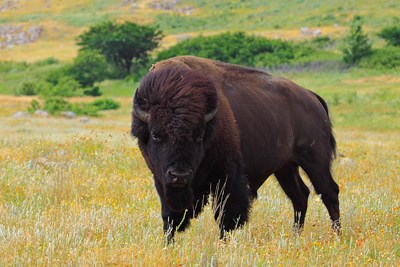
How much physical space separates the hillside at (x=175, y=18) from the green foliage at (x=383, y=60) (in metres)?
13.9

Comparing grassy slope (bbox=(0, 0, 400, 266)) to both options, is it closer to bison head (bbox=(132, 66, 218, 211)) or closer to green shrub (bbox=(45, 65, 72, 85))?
bison head (bbox=(132, 66, 218, 211))

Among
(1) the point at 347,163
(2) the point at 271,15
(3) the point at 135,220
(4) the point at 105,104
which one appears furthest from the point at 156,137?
(2) the point at 271,15

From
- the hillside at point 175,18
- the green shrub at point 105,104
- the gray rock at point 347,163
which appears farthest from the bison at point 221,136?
the hillside at point 175,18

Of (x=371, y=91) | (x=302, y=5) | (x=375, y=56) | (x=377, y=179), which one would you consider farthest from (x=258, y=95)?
(x=302, y=5)

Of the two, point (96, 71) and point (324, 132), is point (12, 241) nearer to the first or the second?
point (324, 132)

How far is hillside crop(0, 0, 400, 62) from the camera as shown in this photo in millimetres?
78938

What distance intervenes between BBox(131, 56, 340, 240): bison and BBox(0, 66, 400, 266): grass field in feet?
1.06

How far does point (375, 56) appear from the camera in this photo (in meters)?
50.7

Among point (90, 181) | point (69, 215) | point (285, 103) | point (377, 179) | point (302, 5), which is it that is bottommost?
point (302, 5)

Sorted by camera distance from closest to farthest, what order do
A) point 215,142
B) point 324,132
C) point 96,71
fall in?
point 215,142
point 324,132
point 96,71

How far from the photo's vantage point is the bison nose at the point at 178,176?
5410 millimetres

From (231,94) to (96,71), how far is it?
49167 mm

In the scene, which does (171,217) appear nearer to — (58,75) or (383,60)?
(383,60)

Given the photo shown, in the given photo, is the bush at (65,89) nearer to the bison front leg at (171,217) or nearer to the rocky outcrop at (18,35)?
the bison front leg at (171,217)
